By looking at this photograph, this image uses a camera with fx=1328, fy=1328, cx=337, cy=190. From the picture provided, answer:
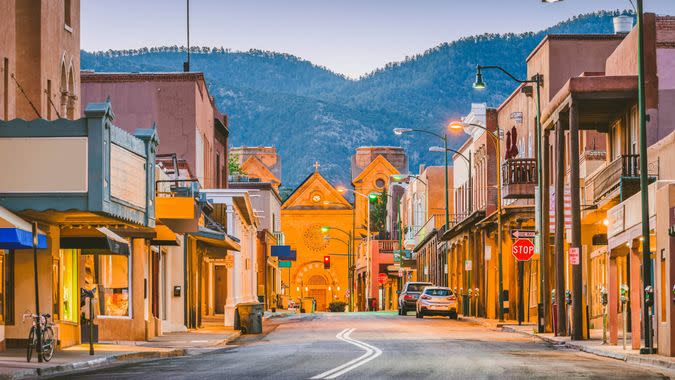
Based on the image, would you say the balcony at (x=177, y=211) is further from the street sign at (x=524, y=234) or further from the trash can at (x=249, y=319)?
the street sign at (x=524, y=234)

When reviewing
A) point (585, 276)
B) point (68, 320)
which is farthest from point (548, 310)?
point (68, 320)

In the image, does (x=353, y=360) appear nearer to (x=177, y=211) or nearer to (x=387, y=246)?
(x=177, y=211)

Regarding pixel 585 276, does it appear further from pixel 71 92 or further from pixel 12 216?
pixel 12 216

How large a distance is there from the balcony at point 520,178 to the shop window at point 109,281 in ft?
56.0

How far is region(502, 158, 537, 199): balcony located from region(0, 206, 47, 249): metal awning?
2585 centimetres

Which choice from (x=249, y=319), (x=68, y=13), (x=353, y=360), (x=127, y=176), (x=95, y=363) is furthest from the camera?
(x=249, y=319)

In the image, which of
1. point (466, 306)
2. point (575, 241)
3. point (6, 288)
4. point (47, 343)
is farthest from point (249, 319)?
point (466, 306)

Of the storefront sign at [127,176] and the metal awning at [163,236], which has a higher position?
the storefront sign at [127,176]

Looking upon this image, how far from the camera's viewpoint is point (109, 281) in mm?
38000

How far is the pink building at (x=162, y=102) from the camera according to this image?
196 ft

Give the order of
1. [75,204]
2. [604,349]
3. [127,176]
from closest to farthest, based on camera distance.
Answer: [75,204]
[604,349]
[127,176]

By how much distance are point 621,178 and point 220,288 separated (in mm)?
41748

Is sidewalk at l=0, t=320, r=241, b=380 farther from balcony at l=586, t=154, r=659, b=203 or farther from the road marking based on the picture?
balcony at l=586, t=154, r=659, b=203

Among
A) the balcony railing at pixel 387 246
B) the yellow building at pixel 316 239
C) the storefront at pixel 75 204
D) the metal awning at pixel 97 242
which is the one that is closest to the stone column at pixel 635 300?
the storefront at pixel 75 204
